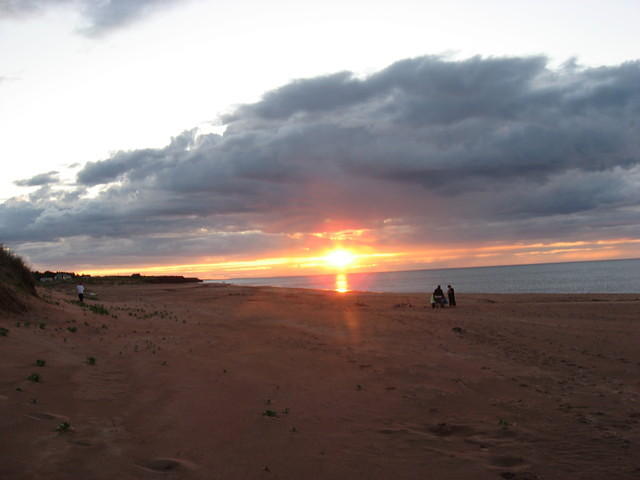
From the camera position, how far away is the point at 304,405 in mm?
10914

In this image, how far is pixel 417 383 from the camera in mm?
13328

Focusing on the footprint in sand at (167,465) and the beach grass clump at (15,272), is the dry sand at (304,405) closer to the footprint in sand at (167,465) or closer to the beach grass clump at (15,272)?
the footprint in sand at (167,465)

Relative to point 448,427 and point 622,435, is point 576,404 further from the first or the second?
point 448,427

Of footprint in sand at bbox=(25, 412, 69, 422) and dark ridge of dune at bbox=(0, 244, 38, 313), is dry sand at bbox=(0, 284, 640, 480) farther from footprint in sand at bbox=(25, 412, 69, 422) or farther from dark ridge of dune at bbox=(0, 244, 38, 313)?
dark ridge of dune at bbox=(0, 244, 38, 313)

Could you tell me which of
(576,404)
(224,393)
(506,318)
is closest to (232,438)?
(224,393)

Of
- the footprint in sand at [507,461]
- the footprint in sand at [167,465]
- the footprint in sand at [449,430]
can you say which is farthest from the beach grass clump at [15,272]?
the footprint in sand at [507,461]

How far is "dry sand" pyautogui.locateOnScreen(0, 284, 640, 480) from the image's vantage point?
771cm

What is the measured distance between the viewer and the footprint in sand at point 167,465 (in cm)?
719

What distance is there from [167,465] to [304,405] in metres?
4.07

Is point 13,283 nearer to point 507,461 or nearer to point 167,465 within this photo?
point 167,465

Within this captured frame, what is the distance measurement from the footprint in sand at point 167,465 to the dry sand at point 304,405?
3cm

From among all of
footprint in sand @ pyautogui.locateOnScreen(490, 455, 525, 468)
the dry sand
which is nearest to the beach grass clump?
the dry sand

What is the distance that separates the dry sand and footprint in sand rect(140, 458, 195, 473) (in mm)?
30

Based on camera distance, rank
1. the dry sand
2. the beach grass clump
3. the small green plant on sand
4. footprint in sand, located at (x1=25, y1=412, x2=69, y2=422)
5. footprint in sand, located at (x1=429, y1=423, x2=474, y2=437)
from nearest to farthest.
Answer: the dry sand → the small green plant on sand → footprint in sand, located at (x1=25, y1=412, x2=69, y2=422) → footprint in sand, located at (x1=429, y1=423, x2=474, y2=437) → the beach grass clump
